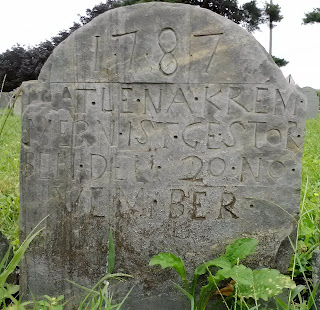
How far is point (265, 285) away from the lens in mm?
1855

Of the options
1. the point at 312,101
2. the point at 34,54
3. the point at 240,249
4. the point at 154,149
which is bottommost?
the point at 240,249

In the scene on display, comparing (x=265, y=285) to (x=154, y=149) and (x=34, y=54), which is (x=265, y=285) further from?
(x=34, y=54)

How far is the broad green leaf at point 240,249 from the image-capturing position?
201 centimetres

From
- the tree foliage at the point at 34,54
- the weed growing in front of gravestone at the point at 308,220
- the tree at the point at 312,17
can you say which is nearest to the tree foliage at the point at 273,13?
the tree foliage at the point at 34,54

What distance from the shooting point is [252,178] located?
2145mm

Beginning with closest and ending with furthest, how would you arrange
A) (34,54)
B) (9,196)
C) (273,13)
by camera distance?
(9,196)
(273,13)
(34,54)

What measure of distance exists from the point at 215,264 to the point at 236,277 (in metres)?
0.15

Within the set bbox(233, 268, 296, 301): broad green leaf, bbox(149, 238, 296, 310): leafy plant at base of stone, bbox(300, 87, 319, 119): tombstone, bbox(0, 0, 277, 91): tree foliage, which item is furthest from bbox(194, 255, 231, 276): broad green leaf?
bbox(0, 0, 277, 91): tree foliage

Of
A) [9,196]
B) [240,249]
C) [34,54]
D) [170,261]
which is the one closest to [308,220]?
[240,249]

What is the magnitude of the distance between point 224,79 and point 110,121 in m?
0.61

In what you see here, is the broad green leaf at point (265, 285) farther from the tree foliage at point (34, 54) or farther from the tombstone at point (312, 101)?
the tree foliage at point (34, 54)

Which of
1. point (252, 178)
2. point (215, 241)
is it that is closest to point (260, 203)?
point (252, 178)

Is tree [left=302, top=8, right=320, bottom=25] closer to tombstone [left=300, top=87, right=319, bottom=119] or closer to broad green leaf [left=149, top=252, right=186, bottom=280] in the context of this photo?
tombstone [left=300, top=87, right=319, bottom=119]

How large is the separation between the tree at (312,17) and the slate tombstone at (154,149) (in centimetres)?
1513
